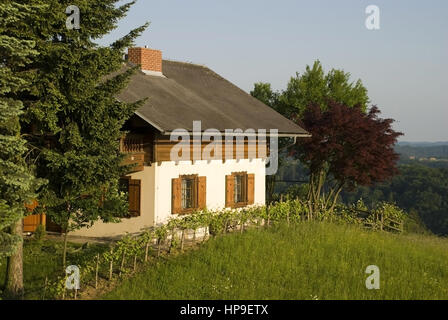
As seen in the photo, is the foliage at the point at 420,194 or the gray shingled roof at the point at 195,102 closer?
the gray shingled roof at the point at 195,102

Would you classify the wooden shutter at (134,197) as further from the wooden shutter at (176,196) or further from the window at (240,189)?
the window at (240,189)

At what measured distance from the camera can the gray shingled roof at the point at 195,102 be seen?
16.4 m

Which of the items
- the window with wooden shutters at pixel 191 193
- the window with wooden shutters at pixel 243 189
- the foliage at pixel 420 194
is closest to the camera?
the window with wooden shutters at pixel 191 193

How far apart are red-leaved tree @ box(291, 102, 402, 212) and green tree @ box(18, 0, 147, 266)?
44.1 feet

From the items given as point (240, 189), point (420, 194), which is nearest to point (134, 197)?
point (240, 189)

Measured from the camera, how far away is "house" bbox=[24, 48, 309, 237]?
1597 cm

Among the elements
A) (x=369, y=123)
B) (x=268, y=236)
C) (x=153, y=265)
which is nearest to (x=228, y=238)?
(x=268, y=236)

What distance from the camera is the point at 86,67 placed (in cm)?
1147

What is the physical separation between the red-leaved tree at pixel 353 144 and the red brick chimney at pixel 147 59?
8.08 m

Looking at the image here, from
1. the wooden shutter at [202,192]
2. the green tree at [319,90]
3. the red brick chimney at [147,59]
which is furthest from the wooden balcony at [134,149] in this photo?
the green tree at [319,90]

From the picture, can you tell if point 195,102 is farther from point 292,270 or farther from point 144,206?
point 292,270

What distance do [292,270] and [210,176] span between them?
662cm

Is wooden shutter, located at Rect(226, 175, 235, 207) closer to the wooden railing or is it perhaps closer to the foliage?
the wooden railing

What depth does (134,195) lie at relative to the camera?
16.3 metres
